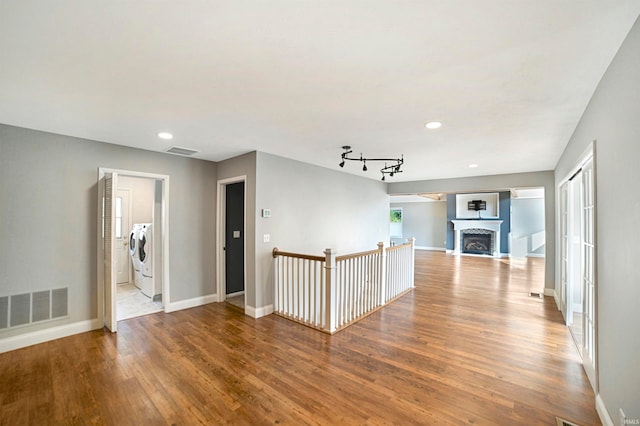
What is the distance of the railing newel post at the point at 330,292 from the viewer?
3.54 metres

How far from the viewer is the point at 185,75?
200 centimetres

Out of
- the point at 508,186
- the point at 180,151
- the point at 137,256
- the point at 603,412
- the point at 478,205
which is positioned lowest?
the point at 603,412

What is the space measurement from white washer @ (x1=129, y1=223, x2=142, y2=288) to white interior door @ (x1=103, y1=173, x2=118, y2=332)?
1.86 metres

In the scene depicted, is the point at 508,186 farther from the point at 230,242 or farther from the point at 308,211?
the point at 230,242

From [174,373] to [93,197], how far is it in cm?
267

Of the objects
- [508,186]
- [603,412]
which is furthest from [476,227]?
[603,412]

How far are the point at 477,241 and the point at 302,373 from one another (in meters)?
11.3

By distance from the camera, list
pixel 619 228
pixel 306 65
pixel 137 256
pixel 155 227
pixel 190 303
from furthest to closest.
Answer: pixel 137 256 → pixel 155 227 → pixel 190 303 → pixel 306 65 → pixel 619 228

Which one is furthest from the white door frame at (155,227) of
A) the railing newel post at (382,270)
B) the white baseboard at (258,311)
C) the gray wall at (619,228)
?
the gray wall at (619,228)

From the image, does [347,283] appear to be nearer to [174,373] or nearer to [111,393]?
[174,373]

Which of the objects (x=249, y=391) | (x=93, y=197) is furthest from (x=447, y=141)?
(x=93, y=197)

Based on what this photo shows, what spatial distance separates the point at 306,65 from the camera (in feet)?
6.08

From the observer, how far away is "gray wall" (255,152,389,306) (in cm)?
422

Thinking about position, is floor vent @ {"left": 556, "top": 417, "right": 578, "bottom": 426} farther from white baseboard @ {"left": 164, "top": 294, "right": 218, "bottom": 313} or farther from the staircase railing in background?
white baseboard @ {"left": 164, "top": 294, "right": 218, "bottom": 313}
